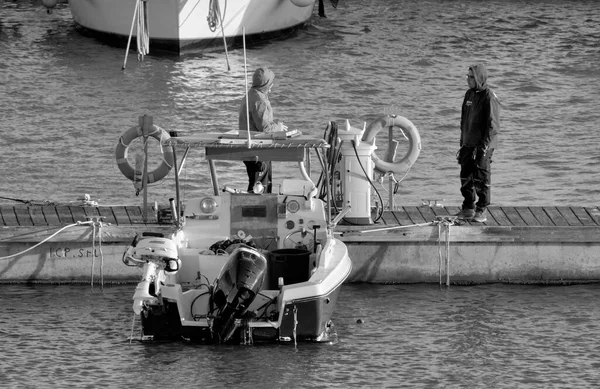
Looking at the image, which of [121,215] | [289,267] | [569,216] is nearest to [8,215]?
[121,215]

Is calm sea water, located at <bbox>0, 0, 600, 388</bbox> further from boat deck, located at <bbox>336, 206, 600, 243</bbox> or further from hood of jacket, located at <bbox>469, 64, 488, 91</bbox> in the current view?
hood of jacket, located at <bbox>469, 64, 488, 91</bbox>

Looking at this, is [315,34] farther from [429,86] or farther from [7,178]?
[7,178]

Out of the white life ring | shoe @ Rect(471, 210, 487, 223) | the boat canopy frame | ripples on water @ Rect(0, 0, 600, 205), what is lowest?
ripples on water @ Rect(0, 0, 600, 205)

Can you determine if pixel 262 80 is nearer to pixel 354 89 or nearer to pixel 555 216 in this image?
pixel 555 216

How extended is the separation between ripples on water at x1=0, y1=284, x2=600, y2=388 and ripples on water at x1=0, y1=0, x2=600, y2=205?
4346 millimetres

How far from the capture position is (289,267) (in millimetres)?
12930

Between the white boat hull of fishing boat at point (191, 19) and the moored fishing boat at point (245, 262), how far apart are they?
1718 cm

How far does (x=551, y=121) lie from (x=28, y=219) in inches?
525

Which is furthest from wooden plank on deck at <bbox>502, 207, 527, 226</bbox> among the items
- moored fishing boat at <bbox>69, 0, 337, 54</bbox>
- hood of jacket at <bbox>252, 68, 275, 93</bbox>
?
moored fishing boat at <bbox>69, 0, 337, 54</bbox>

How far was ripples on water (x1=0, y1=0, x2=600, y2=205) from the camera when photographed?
2070 cm

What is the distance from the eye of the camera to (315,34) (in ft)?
116

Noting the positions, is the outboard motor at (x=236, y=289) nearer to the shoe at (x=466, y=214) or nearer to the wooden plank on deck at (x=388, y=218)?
the wooden plank on deck at (x=388, y=218)

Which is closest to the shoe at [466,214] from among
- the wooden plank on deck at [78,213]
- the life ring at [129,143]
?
the life ring at [129,143]

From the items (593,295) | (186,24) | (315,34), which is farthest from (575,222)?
(315,34)
